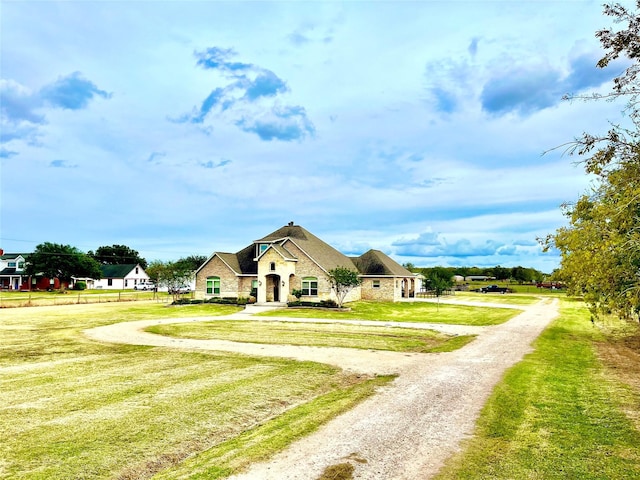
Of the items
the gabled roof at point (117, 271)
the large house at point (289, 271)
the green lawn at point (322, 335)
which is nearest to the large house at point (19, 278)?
the gabled roof at point (117, 271)

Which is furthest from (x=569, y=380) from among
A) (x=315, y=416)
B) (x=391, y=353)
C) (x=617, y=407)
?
(x=315, y=416)

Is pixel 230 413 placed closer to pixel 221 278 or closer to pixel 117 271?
pixel 221 278

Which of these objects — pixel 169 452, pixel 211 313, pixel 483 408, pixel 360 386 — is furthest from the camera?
pixel 211 313

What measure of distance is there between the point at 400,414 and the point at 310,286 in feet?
112

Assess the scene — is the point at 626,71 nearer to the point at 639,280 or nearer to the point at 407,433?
the point at 639,280

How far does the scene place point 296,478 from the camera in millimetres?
6602

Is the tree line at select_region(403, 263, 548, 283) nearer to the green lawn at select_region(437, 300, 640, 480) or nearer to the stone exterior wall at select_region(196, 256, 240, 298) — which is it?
the stone exterior wall at select_region(196, 256, 240, 298)

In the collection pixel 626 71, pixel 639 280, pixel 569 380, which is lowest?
pixel 569 380

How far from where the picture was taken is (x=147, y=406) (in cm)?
1037

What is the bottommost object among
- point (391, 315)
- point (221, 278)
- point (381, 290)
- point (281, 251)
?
point (391, 315)

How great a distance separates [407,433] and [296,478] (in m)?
2.85

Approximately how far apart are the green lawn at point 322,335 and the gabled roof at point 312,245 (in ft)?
54.6

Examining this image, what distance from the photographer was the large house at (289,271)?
1732 inches

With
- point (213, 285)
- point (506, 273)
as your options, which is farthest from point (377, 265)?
point (506, 273)
